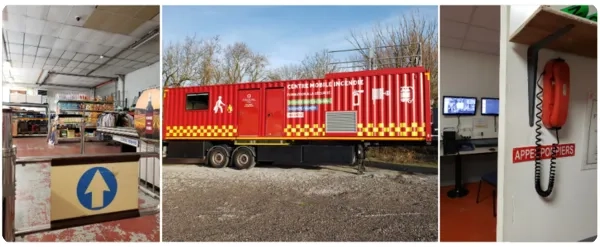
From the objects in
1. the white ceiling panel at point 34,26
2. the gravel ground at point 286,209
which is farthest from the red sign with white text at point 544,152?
the white ceiling panel at point 34,26

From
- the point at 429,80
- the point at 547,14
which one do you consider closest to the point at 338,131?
the point at 429,80

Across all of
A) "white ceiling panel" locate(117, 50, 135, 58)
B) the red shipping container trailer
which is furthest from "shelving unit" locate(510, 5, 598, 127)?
"white ceiling panel" locate(117, 50, 135, 58)

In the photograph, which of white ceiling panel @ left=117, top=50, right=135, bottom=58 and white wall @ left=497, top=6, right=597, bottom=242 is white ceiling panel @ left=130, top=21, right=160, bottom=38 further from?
white wall @ left=497, top=6, right=597, bottom=242

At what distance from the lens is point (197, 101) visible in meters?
1.54

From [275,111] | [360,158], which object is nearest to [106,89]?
[275,111]

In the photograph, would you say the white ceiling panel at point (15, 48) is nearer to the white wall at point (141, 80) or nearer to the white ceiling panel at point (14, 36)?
the white ceiling panel at point (14, 36)

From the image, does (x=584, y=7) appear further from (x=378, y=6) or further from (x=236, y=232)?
(x=236, y=232)

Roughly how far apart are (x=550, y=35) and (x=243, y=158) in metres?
1.78

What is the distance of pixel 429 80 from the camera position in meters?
1.63

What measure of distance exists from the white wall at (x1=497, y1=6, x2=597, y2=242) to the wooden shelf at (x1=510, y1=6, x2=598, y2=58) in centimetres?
4

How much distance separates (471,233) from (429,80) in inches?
38.3

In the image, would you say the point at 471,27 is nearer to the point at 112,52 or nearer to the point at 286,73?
the point at 286,73

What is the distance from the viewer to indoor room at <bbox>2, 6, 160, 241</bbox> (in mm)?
1469

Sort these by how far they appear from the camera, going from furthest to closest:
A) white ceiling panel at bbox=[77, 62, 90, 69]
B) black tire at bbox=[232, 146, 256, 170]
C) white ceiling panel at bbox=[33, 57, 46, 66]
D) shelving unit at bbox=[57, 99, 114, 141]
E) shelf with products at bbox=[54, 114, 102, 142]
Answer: shelf with products at bbox=[54, 114, 102, 142] → shelving unit at bbox=[57, 99, 114, 141] → black tire at bbox=[232, 146, 256, 170] → white ceiling panel at bbox=[77, 62, 90, 69] → white ceiling panel at bbox=[33, 57, 46, 66]
